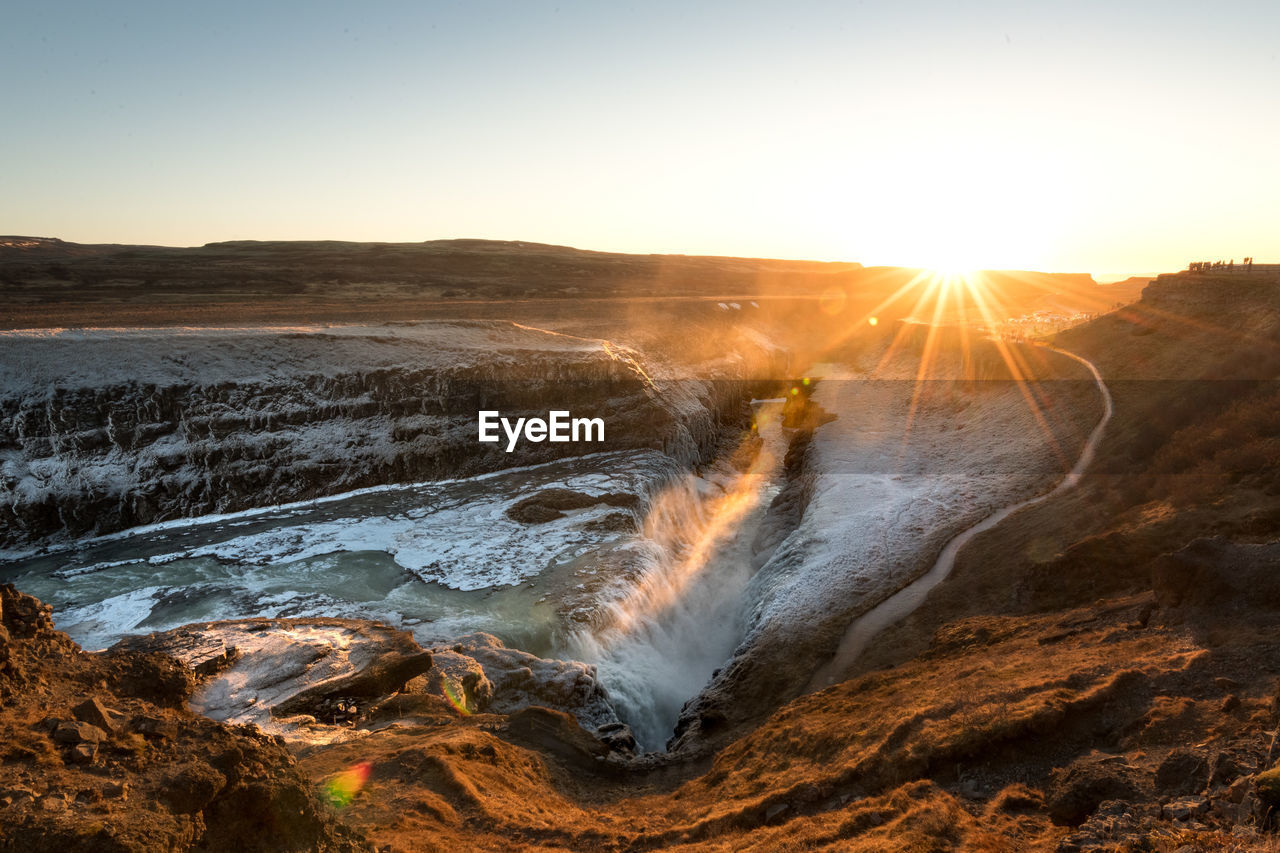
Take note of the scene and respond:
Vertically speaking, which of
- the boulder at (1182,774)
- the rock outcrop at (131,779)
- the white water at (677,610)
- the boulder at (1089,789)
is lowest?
the white water at (677,610)

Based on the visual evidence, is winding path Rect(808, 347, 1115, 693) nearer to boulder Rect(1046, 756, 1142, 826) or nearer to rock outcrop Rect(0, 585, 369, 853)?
boulder Rect(1046, 756, 1142, 826)

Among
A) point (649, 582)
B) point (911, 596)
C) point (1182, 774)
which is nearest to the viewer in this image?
point (1182, 774)

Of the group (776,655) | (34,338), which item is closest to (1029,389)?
(776,655)

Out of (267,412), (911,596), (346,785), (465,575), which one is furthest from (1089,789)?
(267,412)

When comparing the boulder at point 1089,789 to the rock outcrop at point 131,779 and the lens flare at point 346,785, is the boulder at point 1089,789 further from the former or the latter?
the lens flare at point 346,785

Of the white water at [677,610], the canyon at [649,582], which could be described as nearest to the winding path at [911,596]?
the canyon at [649,582]

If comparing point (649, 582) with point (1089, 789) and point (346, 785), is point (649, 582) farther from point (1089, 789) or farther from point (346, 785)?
point (1089, 789)

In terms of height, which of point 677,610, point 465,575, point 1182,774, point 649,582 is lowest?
point 677,610
